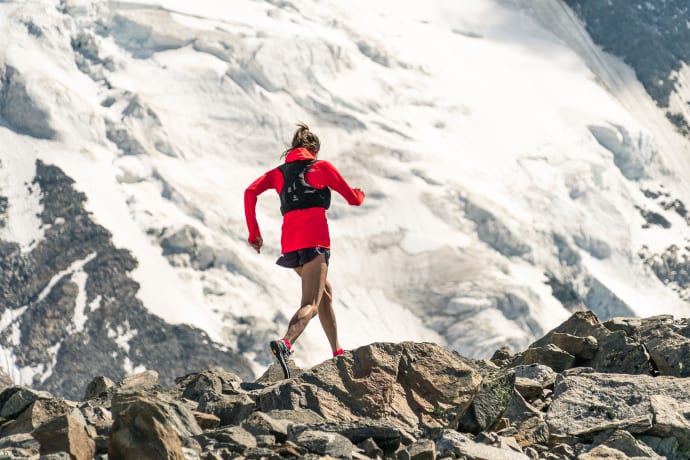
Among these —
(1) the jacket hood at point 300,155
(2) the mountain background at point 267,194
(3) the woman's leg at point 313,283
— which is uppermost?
(1) the jacket hood at point 300,155

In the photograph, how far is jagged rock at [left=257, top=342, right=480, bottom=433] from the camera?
31.1 ft

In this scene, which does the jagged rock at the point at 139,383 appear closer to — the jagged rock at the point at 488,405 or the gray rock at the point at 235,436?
the gray rock at the point at 235,436

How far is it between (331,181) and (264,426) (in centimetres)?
294

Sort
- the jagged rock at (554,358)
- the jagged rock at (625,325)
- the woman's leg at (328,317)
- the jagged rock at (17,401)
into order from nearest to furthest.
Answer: the jagged rock at (17,401) → the woman's leg at (328,317) → the jagged rock at (554,358) → the jagged rock at (625,325)

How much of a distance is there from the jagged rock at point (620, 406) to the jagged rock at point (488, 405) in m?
0.36

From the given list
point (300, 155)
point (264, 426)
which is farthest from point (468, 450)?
point (300, 155)

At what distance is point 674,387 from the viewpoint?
30.8 ft

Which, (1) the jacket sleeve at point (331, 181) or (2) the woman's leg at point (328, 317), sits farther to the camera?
(2) the woman's leg at point (328, 317)

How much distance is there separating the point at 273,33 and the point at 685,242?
5975cm

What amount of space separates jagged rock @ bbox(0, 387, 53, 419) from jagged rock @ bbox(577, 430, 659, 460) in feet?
14.3

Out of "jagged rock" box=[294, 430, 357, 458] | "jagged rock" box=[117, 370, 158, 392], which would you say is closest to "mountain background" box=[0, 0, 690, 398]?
"jagged rock" box=[117, 370, 158, 392]

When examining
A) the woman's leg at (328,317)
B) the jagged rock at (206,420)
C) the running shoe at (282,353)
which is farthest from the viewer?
the woman's leg at (328,317)

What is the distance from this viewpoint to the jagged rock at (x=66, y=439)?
7609mm

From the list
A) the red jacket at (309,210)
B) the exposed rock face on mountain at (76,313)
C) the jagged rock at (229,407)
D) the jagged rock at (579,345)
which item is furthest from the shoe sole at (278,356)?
the exposed rock face on mountain at (76,313)
